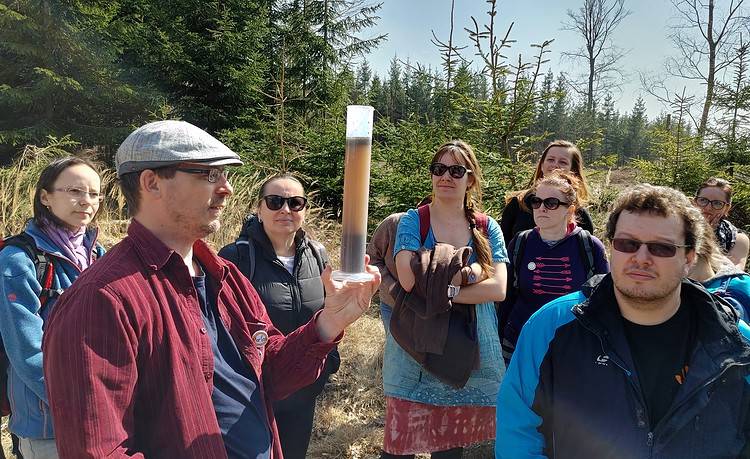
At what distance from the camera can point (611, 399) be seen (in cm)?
153

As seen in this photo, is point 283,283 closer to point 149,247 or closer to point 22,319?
point 22,319

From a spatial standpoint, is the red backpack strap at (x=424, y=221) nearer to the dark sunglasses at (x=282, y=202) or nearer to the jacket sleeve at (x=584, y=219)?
the dark sunglasses at (x=282, y=202)

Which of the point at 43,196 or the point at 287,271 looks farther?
the point at 287,271

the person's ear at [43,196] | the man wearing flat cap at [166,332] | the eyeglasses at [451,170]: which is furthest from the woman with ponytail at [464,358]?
the person's ear at [43,196]

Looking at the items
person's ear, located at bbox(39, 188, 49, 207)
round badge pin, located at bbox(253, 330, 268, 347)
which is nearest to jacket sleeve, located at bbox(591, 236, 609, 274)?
round badge pin, located at bbox(253, 330, 268, 347)

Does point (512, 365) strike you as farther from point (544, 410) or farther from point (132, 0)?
point (132, 0)

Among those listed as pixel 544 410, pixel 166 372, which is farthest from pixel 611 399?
pixel 166 372

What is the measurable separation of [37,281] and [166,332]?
1397 mm

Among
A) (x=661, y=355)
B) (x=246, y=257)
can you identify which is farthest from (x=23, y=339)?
(x=661, y=355)

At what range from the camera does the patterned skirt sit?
275 centimetres

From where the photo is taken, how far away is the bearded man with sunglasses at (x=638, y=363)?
4.75 feet

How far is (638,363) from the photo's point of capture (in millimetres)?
1578

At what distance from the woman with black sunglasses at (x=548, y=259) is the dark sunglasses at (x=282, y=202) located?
1.51 meters

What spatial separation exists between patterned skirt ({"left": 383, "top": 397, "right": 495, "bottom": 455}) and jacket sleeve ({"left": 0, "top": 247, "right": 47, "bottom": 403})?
71.8 inches
